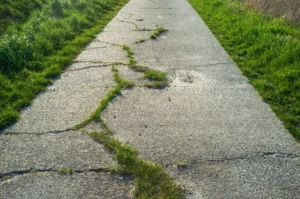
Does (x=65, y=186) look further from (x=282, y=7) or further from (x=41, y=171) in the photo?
(x=282, y=7)

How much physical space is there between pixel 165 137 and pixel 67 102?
1.67 meters

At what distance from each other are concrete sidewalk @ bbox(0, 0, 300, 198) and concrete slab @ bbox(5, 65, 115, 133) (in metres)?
0.01

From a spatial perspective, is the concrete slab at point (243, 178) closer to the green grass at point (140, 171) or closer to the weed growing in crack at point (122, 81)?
the green grass at point (140, 171)

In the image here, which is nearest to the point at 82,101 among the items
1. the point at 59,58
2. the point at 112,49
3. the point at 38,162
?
the point at 38,162

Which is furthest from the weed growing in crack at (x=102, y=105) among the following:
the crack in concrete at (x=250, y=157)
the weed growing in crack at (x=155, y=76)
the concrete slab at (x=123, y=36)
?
the concrete slab at (x=123, y=36)

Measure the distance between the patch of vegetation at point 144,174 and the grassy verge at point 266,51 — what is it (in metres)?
1.79

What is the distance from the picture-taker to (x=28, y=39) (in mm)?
6223

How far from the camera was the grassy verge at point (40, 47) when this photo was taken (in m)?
4.54

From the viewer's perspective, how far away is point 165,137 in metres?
3.65

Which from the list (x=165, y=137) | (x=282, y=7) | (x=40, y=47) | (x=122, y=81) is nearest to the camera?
(x=165, y=137)

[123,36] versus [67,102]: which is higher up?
[123,36]

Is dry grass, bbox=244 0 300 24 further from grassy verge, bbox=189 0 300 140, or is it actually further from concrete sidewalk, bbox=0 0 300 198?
concrete sidewalk, bbox=0 0 300 198

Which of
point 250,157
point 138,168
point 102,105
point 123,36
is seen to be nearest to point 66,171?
point 138,168

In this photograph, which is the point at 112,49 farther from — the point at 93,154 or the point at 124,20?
the point at 93,154
